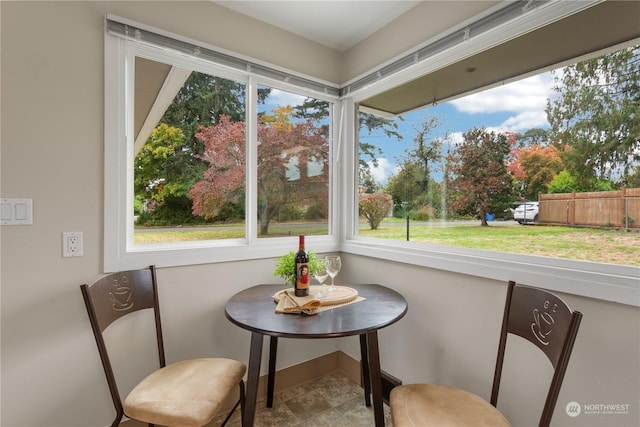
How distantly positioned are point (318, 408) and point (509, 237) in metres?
1.53

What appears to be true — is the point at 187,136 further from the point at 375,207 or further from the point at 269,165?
the point at 375,207

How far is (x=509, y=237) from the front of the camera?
156 cm

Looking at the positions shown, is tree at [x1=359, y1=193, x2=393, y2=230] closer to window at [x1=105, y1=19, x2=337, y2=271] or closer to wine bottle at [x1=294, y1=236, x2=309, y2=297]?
window at [x1=105, y1=19, x2=337, y2=271]

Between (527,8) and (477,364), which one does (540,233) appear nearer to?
(477,364)

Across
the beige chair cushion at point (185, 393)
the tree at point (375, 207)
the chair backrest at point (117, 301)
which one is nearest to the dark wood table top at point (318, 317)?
the beige chair cushion at point (185, 393)

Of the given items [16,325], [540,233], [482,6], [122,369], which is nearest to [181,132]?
[16,325]

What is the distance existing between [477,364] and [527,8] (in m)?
1.71

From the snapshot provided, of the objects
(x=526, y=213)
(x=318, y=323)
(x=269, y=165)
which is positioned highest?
(x=269, y=165)

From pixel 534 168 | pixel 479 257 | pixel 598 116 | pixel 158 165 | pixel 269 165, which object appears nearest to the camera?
pixel 598 116

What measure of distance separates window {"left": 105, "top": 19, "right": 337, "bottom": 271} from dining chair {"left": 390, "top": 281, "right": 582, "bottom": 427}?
49.0 inches

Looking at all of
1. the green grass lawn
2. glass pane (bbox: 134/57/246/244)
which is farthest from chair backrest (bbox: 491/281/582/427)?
glass pane (bbox: 134/57/246/244)

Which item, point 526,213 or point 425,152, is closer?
point 526,213

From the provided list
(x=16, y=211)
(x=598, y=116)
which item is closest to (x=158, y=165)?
(x=16, y=211)

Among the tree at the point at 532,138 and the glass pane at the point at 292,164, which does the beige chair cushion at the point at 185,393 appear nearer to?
the glass pane at the point at 292,164
